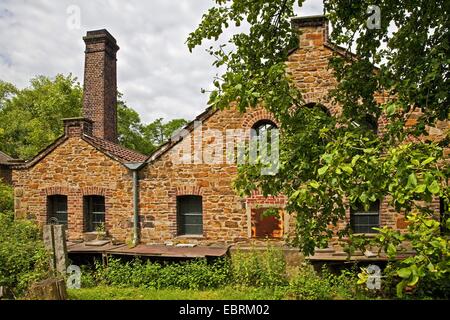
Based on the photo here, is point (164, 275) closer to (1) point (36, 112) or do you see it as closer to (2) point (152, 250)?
(2) point (152, 250)

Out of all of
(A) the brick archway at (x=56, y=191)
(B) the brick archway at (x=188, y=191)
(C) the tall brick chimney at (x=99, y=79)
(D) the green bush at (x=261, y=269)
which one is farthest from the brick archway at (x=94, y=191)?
(D) the green bush at (x=261, y=269)

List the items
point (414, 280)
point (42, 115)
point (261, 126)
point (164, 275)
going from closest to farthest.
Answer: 1. point (414, 280)
2. point (164, 275)
3. point (261, 126)
4. point (42, 115)

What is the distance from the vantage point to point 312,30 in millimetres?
10203

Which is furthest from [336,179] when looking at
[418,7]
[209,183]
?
[209,183]

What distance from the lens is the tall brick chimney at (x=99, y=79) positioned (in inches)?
605

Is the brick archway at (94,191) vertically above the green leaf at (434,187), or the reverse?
the green leaf at (434,187)

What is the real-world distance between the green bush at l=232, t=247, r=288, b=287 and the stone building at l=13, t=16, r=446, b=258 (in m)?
0.64

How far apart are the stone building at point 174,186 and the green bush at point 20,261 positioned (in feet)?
4.52

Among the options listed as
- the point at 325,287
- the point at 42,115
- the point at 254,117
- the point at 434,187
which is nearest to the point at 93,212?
the point at 254,117

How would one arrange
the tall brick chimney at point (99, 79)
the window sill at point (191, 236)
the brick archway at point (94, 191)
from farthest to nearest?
the tall brick chimney at point (99, 79), the brick archway at point (94, 191), the window sill at point (191, 236)

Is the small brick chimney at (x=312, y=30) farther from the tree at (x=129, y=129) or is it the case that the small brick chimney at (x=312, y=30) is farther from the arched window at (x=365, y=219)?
the tree at (x=129, y=129)

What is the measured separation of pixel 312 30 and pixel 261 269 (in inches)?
295

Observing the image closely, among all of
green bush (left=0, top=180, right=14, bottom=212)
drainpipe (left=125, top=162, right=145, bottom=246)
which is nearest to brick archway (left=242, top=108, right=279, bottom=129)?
drainpipe (left=125, top=162, right=145, bottom=246)

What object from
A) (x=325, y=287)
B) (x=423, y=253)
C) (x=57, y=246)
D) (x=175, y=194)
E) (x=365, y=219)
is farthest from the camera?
(x=175, y=194)
